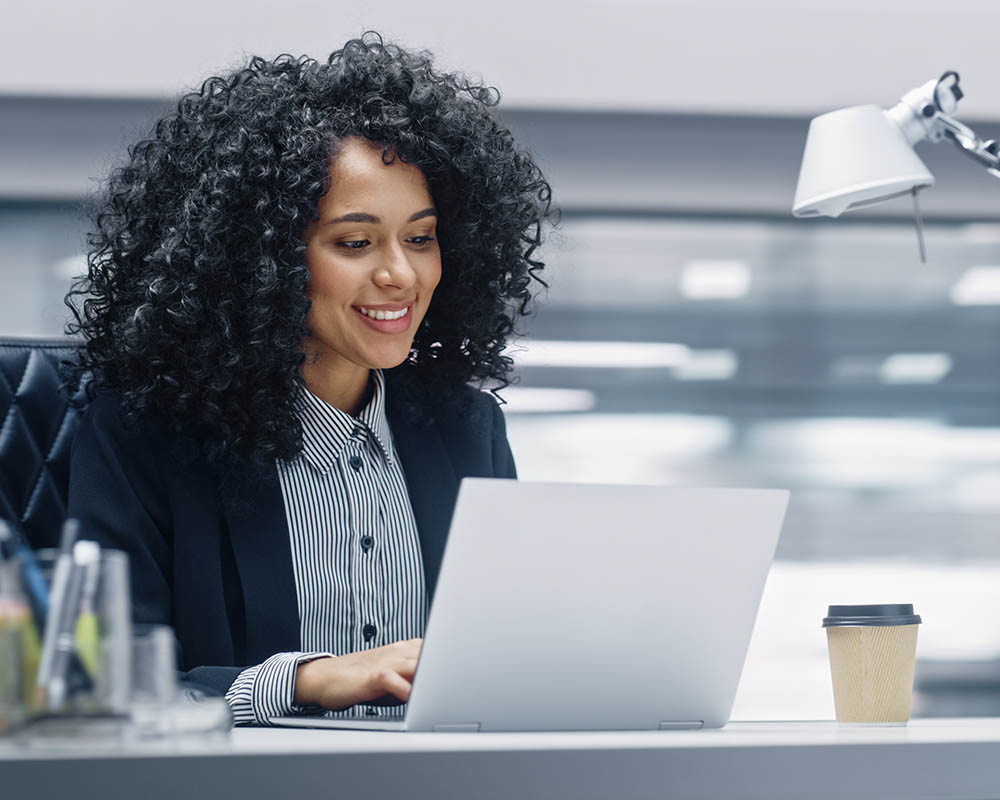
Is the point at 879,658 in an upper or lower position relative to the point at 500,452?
lower

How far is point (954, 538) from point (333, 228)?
203 centimetres

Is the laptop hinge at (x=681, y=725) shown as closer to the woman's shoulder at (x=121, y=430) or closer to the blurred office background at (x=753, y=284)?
the woman's shoulder at (x=121, y=430)

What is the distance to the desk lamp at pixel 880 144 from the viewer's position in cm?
108

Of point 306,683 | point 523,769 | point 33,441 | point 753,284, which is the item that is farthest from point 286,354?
point 753,284

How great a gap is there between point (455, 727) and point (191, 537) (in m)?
0.58

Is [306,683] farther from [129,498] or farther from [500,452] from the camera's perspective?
[500,452]

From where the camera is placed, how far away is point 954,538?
9.39 feet

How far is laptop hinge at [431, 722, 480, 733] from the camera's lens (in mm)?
826

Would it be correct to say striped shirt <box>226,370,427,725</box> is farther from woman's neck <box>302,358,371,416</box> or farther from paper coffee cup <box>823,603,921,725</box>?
paper coffee cup <box>823,603,921,725</box>

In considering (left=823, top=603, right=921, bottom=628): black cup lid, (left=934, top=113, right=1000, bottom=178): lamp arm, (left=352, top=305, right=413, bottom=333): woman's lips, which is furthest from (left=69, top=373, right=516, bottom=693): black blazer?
(left=934, top=113, right=1000, bottom=178): lamp arm

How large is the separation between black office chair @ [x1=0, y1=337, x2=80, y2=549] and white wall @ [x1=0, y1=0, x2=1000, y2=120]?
120cm

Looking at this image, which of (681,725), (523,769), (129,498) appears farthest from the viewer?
(129,498)

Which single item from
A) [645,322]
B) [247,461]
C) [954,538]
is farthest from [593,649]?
[954,538]

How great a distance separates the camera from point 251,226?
4.73ft
